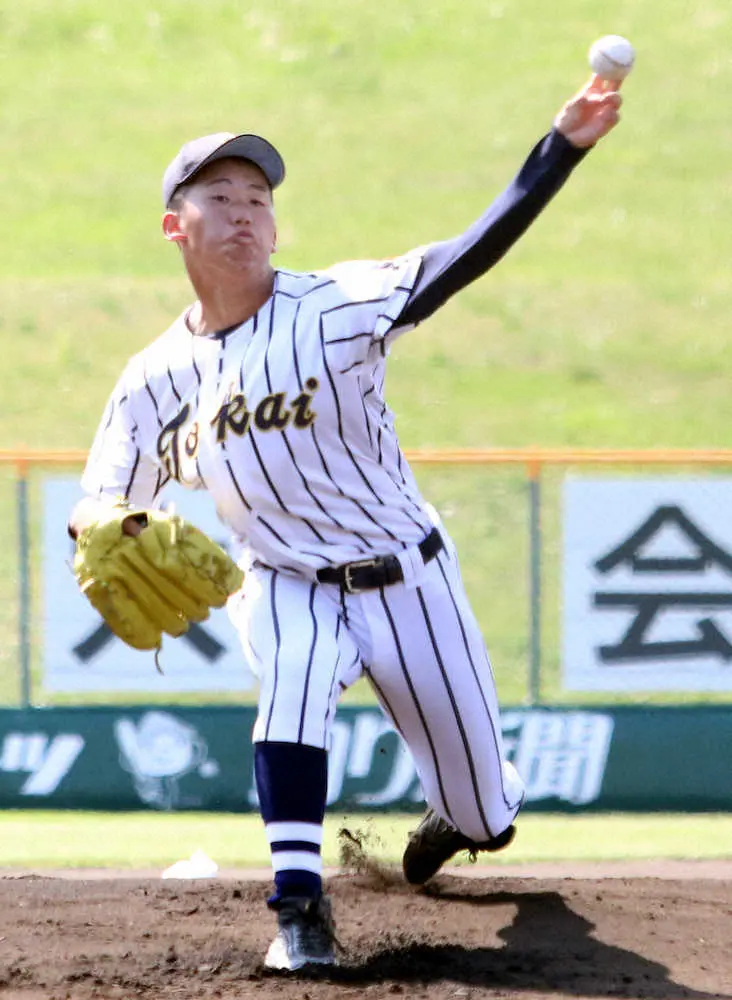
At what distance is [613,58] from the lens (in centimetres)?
359

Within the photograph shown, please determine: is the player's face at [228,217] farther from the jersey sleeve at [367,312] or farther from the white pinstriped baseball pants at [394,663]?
the white pinstriped baseball pants at [394,663]

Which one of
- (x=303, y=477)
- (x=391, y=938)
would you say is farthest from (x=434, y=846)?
(x=303, y=477)

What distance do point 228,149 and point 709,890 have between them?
8.40ft

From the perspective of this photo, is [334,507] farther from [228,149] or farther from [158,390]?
[228,149]

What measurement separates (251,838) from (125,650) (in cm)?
97

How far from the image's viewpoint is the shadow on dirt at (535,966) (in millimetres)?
3832

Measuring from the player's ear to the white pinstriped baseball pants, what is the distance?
0.82m

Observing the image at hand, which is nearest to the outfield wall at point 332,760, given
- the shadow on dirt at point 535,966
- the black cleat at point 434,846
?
the black cleat at point 434,846

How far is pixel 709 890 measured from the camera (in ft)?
16.7

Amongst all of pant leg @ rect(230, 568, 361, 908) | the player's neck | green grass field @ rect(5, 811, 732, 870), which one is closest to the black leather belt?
pant leg @ rect(230, 568, 361, 908)

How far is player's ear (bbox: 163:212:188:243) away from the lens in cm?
421

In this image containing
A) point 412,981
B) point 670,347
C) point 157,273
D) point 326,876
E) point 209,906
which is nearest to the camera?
point 412,981

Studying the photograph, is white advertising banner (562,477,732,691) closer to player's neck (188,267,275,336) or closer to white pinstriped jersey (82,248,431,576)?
white pinstriped jersey (82,248,431,576)

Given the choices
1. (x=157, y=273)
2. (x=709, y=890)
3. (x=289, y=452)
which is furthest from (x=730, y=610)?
(x=157, y=273)
